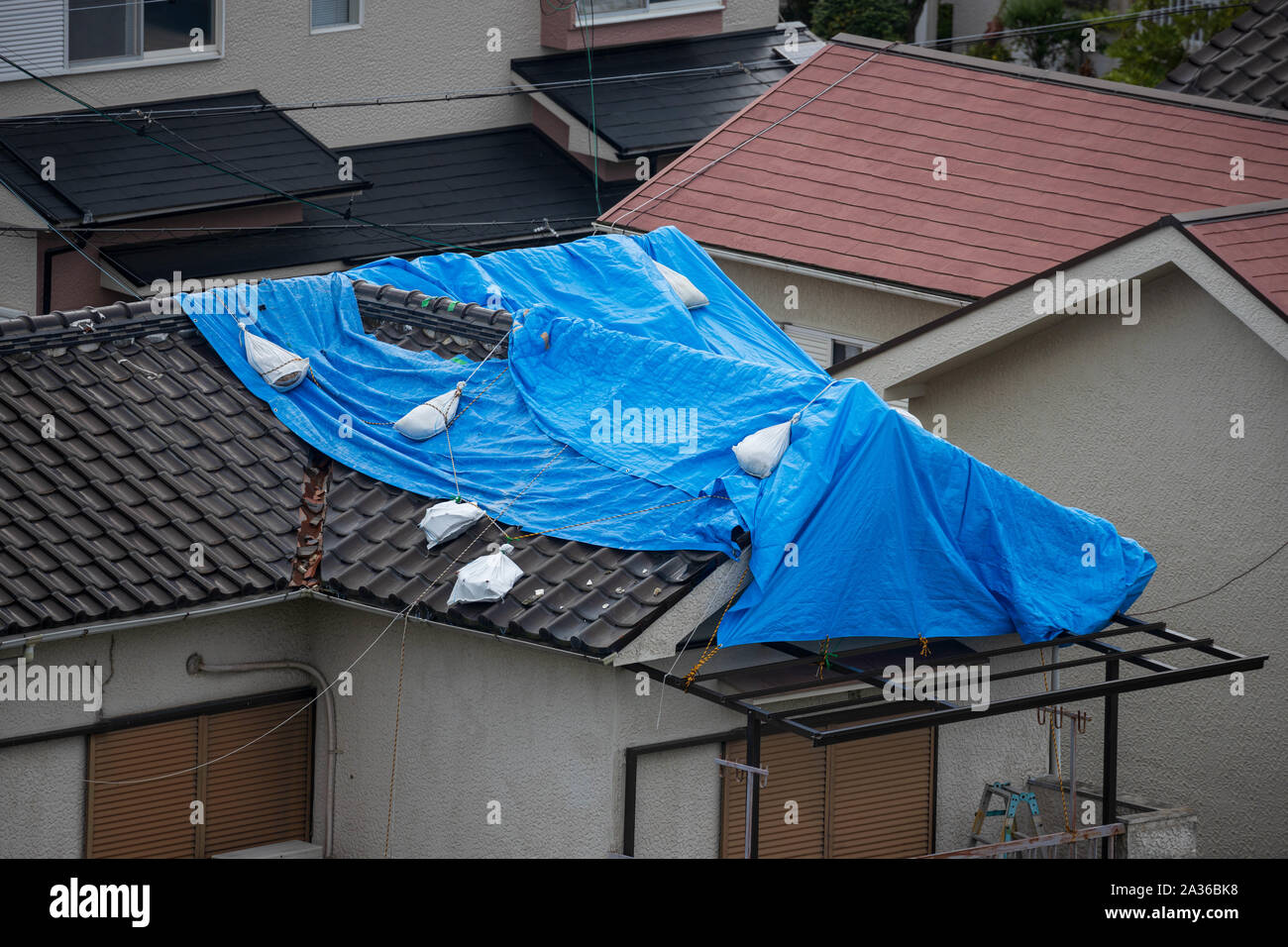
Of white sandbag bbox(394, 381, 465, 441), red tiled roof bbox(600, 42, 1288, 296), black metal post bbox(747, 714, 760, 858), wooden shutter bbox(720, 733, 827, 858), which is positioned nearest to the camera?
black metal post bbox(747, 714, 760, 858)

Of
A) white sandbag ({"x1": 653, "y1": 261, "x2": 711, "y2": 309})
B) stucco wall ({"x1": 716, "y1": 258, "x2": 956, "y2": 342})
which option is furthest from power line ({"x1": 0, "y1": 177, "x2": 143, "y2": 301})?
white sandbag ({"x1": 653, "y1": 261, "x2": 711, "y2": 309})

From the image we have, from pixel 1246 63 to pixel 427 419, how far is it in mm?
14102

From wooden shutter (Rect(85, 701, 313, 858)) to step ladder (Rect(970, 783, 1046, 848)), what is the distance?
4.99 m

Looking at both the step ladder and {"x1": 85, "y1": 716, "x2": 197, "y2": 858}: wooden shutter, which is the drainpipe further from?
the step ladder

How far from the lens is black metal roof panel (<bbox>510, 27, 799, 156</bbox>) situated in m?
27.0

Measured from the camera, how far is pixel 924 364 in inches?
617

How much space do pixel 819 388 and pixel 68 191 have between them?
42.7 feet

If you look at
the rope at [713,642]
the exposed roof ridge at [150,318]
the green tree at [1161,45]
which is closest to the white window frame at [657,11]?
the green tree at [1161,45]

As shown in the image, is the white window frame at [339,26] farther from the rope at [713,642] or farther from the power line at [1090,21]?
the rope at [713,642]

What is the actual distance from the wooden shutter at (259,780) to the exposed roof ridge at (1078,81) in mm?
11841

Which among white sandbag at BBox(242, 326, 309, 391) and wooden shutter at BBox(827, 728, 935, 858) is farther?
white sandbag at BBox(242, 326, 309, 391)

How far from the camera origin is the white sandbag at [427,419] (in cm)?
1309

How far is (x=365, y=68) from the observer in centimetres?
2705
